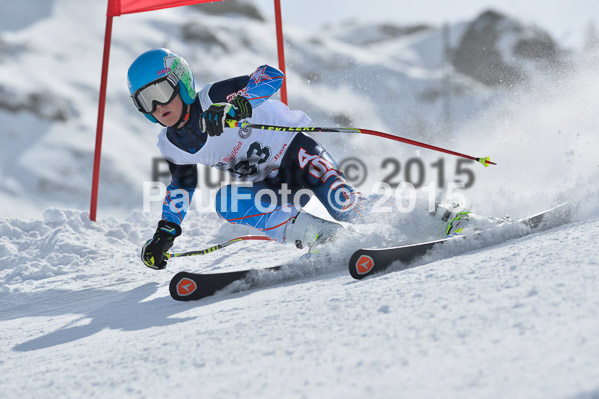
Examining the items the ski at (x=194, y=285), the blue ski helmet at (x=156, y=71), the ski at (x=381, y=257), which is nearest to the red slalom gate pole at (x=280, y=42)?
the blue ski helmet at (x=156, y=71)

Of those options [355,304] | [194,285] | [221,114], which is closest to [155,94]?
[221,114]

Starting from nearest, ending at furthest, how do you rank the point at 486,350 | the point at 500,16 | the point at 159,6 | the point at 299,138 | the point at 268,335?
1. the point at 486,350
2. the point at 268,335
3. the point at 299,138
4. the point at 159,6
5. the point at 500,16

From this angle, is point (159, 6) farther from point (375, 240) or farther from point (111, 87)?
point (111, 87)

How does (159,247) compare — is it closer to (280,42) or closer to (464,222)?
(464,222)

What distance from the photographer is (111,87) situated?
25.6m

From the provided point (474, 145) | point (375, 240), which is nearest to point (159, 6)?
point (474, 145)

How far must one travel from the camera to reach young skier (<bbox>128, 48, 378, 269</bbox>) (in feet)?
8.82

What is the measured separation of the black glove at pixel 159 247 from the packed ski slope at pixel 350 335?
6.3 inches

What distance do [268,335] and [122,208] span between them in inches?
740

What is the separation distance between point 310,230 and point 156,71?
99cm

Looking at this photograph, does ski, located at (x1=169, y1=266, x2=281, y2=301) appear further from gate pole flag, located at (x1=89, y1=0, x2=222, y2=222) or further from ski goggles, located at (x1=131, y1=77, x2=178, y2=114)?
gate pole flag, located at (x1=89, y1=0, x2=222, y2=222)

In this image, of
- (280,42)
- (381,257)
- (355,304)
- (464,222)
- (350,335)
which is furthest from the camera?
(280,42)

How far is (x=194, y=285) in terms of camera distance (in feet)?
8.48

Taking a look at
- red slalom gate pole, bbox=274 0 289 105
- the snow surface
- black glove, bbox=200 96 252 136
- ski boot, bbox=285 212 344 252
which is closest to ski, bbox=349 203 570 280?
the snow surface
